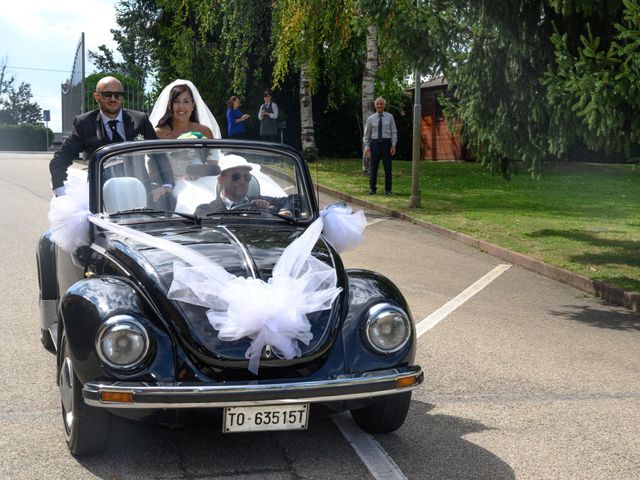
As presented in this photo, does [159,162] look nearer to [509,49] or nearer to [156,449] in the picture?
[156,449]

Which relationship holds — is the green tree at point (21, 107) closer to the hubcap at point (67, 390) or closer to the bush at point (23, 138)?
the bush at point (23, 138)

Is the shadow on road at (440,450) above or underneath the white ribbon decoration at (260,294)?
underneath

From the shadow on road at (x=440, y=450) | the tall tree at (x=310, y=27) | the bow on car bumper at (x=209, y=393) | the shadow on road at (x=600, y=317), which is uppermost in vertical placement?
the tall tree at (x=310, y=27)

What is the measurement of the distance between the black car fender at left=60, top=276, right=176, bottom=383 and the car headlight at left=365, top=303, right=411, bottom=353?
108 centimetres

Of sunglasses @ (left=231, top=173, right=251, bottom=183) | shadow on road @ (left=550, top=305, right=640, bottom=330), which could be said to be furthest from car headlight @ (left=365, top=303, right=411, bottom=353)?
shadow on road @ (left=550, top=305, right=640, bottom=330)

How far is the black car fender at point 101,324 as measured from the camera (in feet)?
14.8

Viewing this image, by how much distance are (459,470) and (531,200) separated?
15.9m

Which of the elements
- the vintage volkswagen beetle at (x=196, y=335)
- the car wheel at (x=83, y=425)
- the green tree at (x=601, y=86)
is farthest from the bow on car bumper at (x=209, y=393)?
the green tree at (x=601, y=86)

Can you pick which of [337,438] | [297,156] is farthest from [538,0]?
[337,438]

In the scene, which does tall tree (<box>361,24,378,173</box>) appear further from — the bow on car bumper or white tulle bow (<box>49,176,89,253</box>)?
the bow on car bumper

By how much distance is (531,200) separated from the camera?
20031 millimetres

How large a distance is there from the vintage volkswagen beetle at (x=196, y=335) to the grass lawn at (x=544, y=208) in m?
1.66

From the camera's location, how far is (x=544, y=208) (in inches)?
728

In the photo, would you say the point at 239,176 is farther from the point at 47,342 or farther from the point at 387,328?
the point at 47,342
